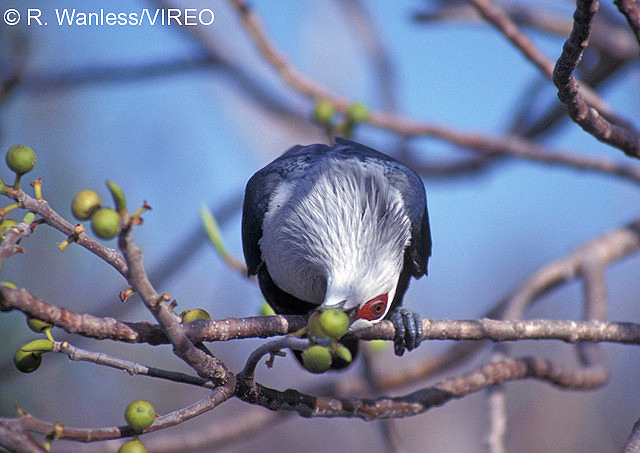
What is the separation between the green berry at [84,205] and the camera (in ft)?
4.00

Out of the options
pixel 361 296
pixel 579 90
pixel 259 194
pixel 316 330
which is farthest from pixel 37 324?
pixel 579 90

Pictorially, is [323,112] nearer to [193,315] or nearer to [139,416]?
[193,315]

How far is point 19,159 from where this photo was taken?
4.52ft

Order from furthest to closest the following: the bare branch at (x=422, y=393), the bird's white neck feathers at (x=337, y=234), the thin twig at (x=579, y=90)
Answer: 1. the bird's white neck feathers at (x=337, y=234)
2. the bare branch at (x=422, y=393)
3. the thin twig at (x=579, y=90)

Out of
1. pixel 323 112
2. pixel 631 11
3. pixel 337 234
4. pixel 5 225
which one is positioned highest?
pixel 631 11

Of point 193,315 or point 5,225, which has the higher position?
point 5,225

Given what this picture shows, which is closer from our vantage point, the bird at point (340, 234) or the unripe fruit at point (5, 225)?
the unripe fruit at point (5, 225)

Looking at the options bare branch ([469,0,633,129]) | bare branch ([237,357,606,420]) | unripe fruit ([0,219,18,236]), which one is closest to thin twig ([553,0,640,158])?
bare branch ([469,0,633,129])

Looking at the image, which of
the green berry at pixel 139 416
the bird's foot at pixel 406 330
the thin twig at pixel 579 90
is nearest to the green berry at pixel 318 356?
the green berry at pixel 139 416

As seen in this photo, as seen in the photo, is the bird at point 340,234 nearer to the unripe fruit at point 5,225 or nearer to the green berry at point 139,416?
the green berry at point 139,416

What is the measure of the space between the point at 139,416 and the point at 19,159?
67cm

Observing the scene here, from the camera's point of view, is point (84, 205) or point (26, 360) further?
point (26, 360)

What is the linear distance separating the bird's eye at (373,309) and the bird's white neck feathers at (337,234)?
0.9 inches

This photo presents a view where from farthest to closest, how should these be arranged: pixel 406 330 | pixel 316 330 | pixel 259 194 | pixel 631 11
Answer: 1. pixel 259 194
2. pixel 406 330
3. pixel 631 11
4. pixel 316 330
